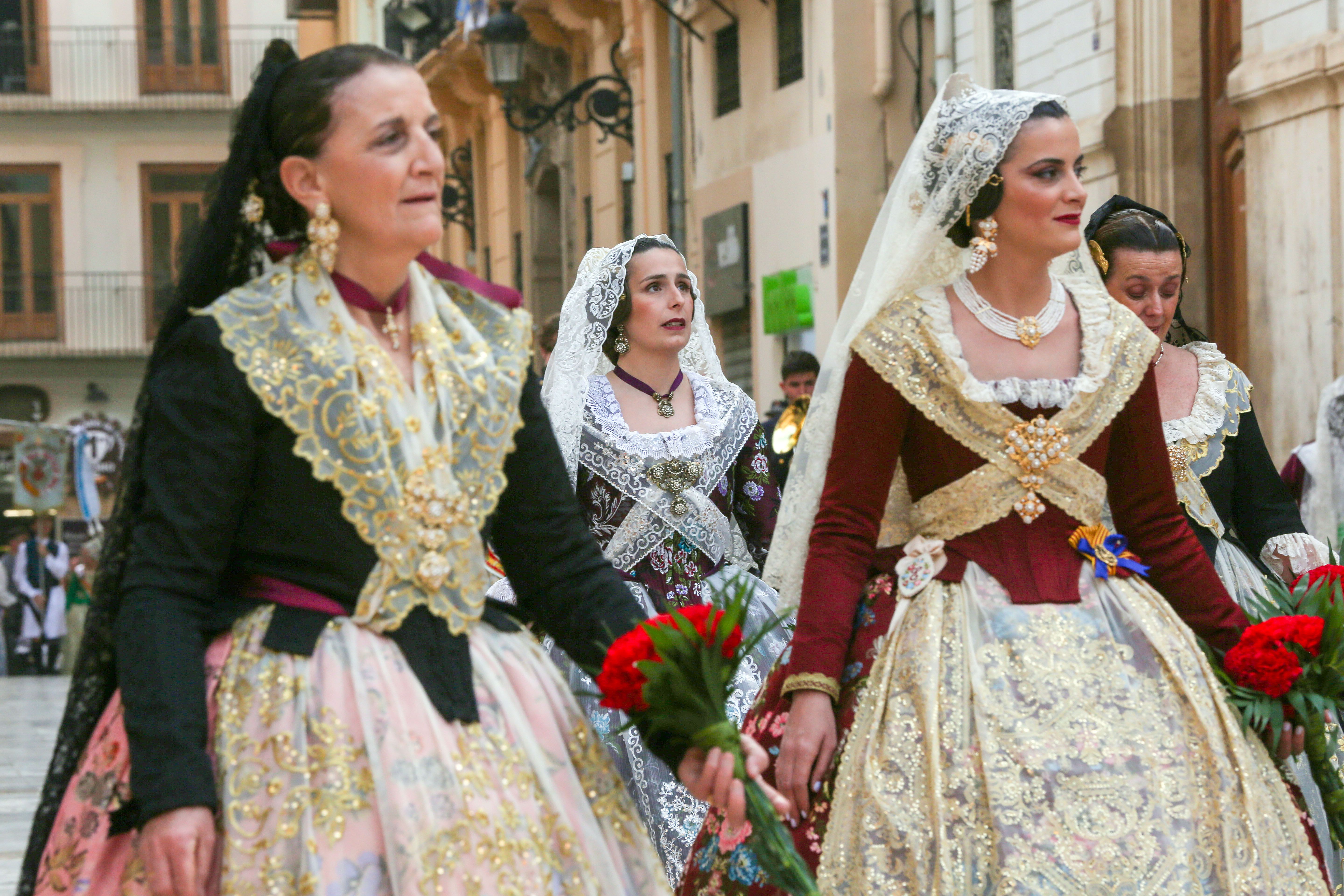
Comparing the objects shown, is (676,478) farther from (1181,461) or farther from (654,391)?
(1181,461)

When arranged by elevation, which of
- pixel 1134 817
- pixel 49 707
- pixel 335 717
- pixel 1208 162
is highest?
pixel 1208 162

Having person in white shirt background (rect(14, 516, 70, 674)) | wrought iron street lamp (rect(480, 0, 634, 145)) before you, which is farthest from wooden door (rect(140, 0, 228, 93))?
wrought iron street lamp (rect(480, 0, 634, 145))

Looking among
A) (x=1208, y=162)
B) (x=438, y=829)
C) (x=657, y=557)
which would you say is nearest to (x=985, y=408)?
(x=438, y=829)

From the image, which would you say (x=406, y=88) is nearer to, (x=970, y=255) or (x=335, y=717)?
(x=335, y=717)

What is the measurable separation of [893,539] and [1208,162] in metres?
9.40

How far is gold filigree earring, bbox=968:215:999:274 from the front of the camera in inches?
154

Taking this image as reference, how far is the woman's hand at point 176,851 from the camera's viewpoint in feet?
8.64

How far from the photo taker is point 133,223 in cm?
3856

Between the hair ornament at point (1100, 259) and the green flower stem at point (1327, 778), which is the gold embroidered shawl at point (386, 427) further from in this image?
the hair ornament at point (1100, 259)

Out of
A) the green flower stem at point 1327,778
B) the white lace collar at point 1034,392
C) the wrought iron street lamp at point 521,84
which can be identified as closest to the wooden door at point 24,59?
the wrought iron street lamp at point 521,84

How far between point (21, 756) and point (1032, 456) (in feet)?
29.3

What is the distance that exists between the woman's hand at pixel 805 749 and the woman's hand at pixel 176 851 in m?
1.24

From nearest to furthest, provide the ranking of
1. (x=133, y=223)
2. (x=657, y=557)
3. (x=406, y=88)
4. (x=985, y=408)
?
(x=406, y=88) → (x=985, y=408) → (x=657, y=557) → (x=133, y=223)

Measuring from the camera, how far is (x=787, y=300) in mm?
18188
